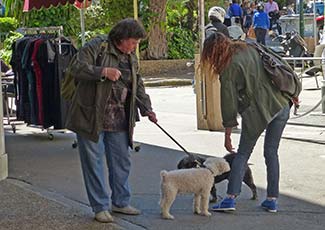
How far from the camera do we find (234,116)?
6.28 m

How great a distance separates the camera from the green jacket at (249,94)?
6.23 metres

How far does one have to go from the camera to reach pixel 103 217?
617 centimetres

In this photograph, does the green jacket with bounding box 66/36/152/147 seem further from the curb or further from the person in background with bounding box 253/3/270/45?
the person in background with bounding box 253/3/270/45

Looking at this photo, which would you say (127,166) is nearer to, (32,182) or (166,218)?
(166,218)

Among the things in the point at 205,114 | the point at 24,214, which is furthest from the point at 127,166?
the point at 205,114

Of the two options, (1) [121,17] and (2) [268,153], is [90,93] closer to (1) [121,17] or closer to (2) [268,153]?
(2) [268,153]

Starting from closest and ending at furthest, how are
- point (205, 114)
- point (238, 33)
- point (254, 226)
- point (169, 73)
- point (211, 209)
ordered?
point (254, 226) → point (211, 209) → point (205, 114) → point (238, 33) → point (169, 73)

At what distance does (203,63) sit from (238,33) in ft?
27.5

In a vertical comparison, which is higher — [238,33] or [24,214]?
[238,33]

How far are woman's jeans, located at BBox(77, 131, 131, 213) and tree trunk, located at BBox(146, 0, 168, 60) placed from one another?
17.1 metres

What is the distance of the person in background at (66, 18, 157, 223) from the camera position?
6.01 meters

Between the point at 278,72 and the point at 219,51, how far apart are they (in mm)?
538

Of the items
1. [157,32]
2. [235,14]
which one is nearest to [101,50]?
[157,32]

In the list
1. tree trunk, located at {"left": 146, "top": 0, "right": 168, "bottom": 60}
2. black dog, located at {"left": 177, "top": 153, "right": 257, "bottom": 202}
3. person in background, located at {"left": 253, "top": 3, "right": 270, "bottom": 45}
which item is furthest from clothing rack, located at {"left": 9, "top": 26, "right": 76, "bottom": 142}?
person in background, located at {"left": 253, "top": 3, "right": 270, "bottom": 45}
